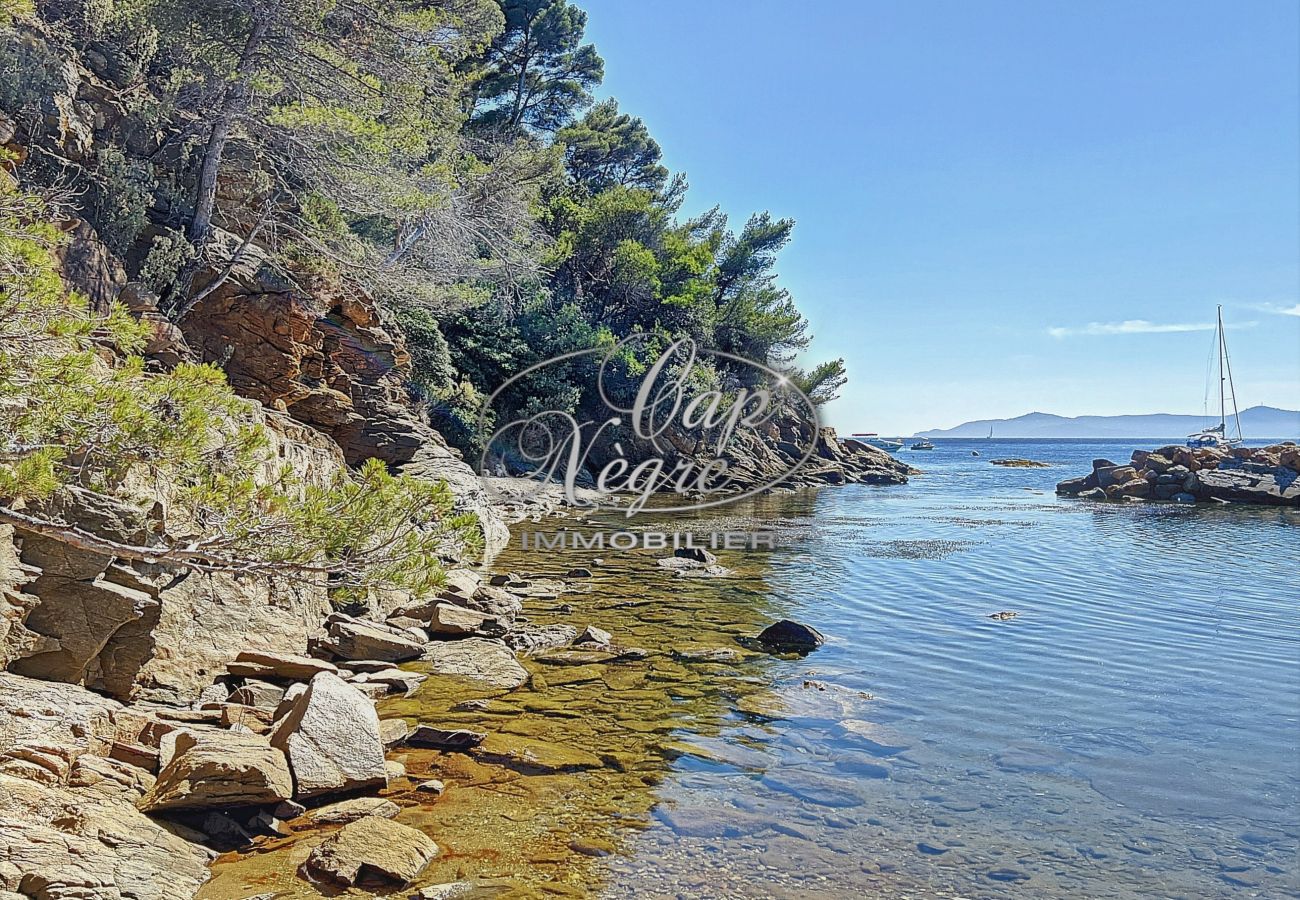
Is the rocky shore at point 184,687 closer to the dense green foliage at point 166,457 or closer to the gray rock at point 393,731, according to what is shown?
the gray rock at point 393,731

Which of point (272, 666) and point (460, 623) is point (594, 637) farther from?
point (272, 666)

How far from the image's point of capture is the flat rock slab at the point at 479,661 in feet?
25.9

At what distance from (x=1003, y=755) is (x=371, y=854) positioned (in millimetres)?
4964

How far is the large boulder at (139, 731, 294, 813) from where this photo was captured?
4.48 metres

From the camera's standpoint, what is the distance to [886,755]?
6.42m

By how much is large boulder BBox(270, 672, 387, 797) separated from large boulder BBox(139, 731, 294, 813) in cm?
12

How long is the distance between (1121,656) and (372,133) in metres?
13.9

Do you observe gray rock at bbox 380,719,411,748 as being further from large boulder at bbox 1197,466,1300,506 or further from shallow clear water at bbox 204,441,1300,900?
large boulder at bbox 1197,466,1300,506

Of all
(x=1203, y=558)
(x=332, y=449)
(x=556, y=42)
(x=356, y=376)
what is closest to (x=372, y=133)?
(x=356, y=376)

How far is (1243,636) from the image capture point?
34.3ft

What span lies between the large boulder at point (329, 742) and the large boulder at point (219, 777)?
0.12 meters

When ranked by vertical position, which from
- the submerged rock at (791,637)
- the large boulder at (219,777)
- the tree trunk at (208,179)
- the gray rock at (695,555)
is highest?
the tree trunk at (208,179)

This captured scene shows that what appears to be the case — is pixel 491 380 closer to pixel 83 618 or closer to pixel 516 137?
pixel 516 137

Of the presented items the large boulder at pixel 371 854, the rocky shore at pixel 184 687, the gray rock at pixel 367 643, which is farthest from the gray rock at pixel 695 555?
the large boulder at pixel 371 854
